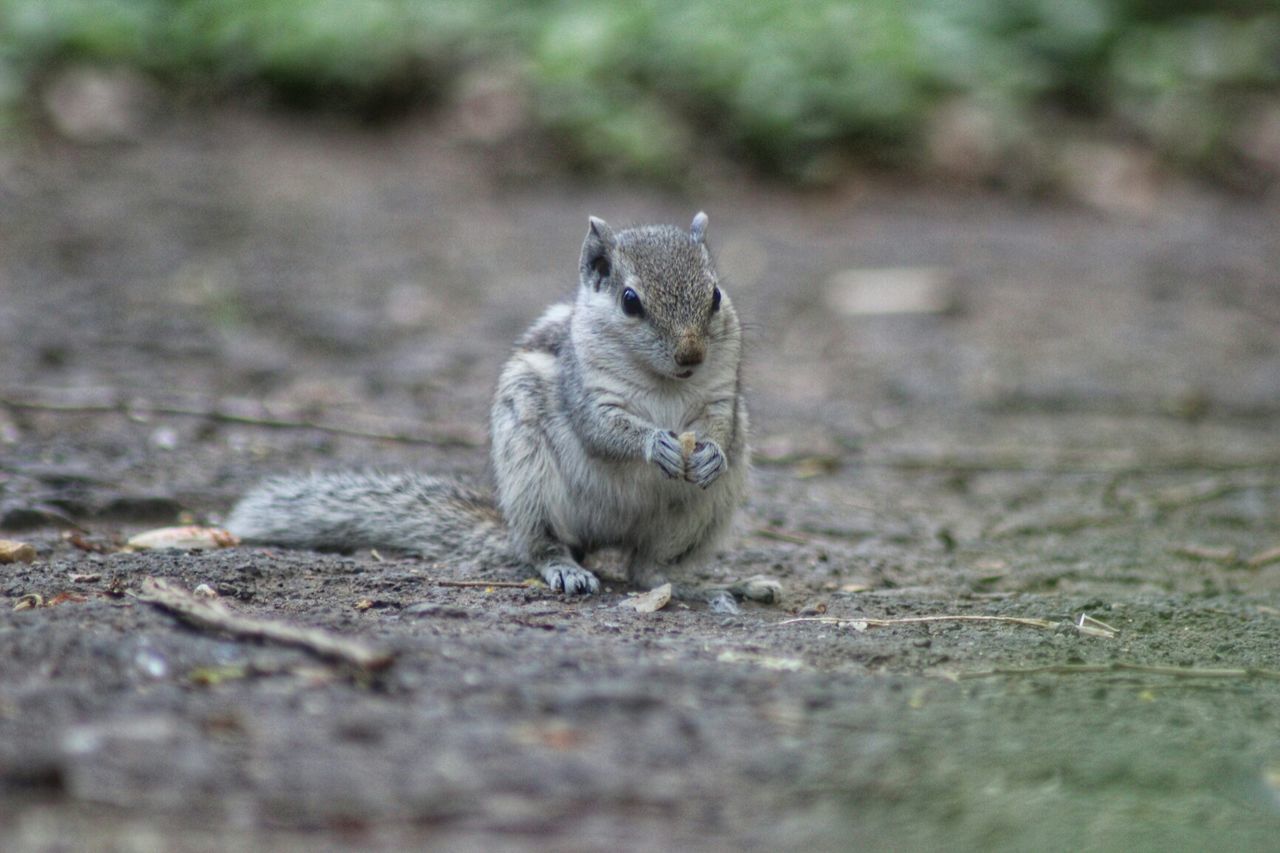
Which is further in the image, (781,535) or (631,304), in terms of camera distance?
(781,535)

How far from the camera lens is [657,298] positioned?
155 inches

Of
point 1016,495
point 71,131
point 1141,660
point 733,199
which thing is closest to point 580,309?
point 1141,660

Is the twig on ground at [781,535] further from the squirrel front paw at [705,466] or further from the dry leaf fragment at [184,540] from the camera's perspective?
the dry leaf fragment at [184,540]

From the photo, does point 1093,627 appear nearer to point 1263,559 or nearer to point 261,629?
point 1263,559

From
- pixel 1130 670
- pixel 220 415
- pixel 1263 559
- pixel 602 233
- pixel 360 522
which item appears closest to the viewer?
pixel 1130 670

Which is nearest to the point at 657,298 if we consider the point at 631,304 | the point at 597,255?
the point at 631,304

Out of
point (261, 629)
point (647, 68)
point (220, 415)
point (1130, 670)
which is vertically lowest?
point (220, 415)

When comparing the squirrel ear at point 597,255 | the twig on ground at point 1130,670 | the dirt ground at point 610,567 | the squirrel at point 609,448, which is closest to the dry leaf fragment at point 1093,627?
the dirt ground at point 610,567

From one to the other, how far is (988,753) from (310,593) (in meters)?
1.84

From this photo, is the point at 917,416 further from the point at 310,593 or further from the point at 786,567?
the point at 310,593

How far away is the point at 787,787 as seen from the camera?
2488 millimetres

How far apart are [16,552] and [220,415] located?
1727 mm

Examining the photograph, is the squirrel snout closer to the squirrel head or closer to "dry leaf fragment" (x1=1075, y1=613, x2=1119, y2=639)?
the squirrel head

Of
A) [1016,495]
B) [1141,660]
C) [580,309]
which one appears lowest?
[1016,495]
